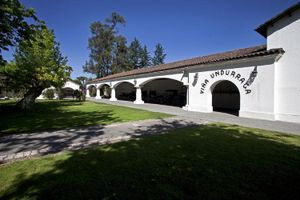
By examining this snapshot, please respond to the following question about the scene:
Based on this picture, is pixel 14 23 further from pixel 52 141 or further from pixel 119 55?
pixel 119 55

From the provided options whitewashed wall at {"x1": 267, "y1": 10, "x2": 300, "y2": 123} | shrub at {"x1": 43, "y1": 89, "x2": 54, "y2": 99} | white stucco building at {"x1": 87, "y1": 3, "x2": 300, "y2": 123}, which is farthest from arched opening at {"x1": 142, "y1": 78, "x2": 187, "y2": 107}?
shrub at {"x1": 43, "y1": 89, "x2": 54, "y2": 99}

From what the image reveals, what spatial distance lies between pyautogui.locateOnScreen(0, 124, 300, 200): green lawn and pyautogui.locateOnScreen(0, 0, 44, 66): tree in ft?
12.5

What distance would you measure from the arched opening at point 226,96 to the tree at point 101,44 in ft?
110

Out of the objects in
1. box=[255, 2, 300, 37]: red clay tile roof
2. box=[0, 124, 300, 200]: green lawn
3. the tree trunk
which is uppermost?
box=[255, 2, 300, 37]: red clay tile roof

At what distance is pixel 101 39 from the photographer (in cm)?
4475

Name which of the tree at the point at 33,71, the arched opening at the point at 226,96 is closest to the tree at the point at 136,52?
the tree at the point at 33,71

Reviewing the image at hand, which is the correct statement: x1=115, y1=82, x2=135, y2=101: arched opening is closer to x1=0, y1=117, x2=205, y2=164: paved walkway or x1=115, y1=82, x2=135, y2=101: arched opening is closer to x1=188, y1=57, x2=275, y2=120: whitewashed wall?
x1=188, y1=57, x2=275, y2=120: whitewashed wall

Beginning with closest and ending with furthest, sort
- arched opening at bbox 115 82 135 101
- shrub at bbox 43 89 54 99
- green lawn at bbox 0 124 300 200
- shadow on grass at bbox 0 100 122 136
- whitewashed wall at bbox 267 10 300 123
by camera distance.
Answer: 1. green lawn at bbox 0 124 300 200
2. shadow on grass at bbox 0 100 122 136
3. whitewashed wall at bbox 267 10 300 123
4. shrub at bbox 43 89 54 99
5. arched opening at bbox 115 82 135 101

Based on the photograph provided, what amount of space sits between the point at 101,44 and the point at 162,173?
45.7 m

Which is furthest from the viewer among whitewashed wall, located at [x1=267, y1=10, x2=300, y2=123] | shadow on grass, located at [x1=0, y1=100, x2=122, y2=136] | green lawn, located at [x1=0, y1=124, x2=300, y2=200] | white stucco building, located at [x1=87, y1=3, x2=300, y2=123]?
white stucco building, located at [x1=87, y1=3, x2=300, y2=123]

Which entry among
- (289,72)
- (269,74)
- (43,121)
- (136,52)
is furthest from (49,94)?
(136,52)

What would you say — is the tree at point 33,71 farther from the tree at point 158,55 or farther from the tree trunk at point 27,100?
the tree at point 158,55

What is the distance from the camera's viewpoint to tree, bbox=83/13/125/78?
44.8m

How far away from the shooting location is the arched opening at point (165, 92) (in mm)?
20562
